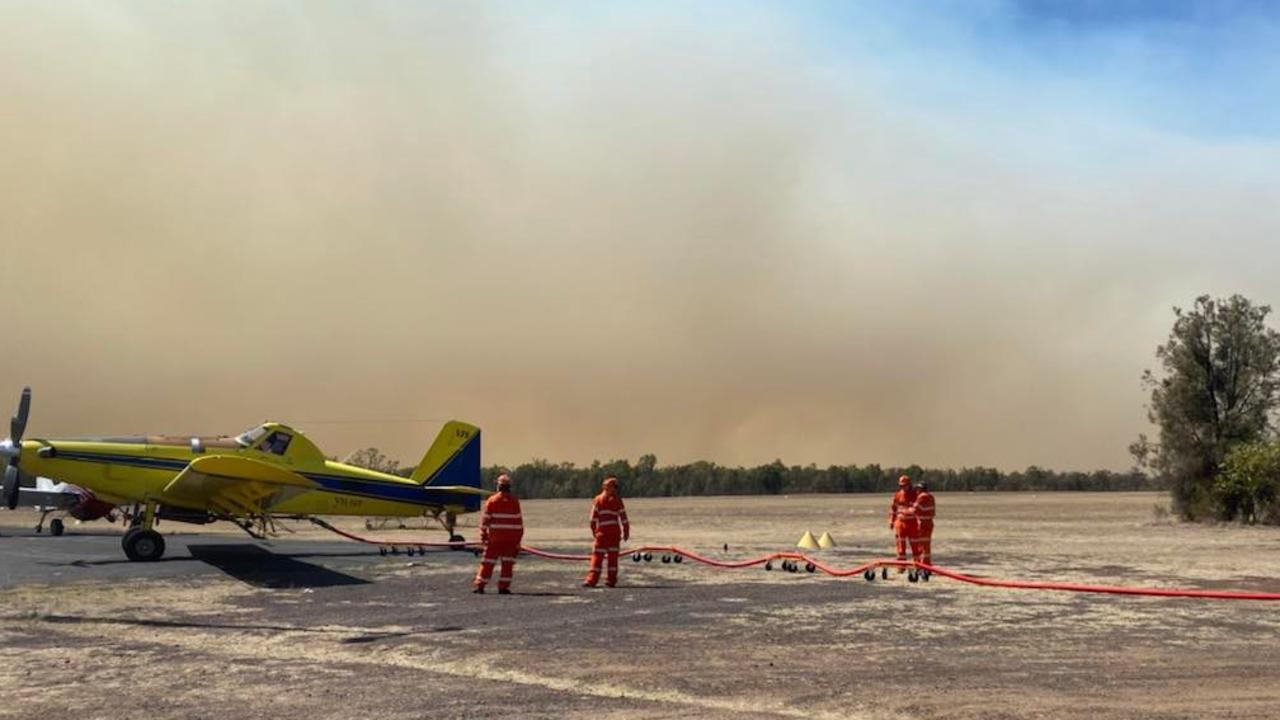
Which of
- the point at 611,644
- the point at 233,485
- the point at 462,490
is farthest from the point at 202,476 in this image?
the point at 611,644

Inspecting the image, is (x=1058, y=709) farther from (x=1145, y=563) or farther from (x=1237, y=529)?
(x=1237, y=529)

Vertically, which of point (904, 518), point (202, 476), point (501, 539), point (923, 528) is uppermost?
point (202, 476)

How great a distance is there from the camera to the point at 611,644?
463 inches

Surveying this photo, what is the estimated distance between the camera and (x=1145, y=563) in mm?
23406

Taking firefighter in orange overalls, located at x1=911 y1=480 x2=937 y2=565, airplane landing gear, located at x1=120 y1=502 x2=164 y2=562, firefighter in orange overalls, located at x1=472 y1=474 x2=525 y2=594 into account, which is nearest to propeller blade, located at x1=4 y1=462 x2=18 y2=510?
airplane landing gear, located at x1=120 y1=502 x2=164 y2=562

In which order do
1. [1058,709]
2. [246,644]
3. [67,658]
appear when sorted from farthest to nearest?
1. [246,644]
2. [67,658]
3. [1058,709]

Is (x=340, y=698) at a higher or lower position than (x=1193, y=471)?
lower

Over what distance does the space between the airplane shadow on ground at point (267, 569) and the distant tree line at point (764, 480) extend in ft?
280

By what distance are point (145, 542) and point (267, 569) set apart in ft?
10.9

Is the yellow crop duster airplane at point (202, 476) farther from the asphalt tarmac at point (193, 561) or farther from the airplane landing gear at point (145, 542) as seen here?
the asphalt tarmac at point (193, 561)

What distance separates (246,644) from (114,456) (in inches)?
466

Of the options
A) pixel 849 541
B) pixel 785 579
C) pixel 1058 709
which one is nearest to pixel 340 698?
pixel 1058 709

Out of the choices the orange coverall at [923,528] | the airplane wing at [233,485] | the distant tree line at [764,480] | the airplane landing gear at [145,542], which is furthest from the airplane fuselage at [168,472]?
the distant tree line at [764,480]

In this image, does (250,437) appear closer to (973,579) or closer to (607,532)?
(607,532)
